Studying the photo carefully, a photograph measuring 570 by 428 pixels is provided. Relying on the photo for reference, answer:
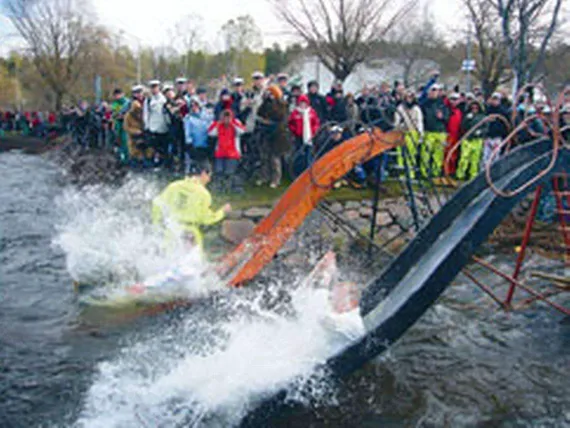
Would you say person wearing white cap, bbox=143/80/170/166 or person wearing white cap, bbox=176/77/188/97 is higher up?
person wearing white cap, bbox=176/77/188/97

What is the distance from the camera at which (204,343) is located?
575cm

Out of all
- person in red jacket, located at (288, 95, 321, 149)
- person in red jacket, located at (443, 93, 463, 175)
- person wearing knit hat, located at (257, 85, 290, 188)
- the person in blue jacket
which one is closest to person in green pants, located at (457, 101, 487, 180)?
person in red jacket, located at (443, 93, 463, 175)

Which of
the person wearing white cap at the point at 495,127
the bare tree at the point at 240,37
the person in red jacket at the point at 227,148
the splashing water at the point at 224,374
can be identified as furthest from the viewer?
the bare tree at the point at 240,37

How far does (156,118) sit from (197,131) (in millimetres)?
1576

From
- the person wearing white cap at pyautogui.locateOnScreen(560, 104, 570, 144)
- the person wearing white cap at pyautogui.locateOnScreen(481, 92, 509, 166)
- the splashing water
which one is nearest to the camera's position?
the splashing water

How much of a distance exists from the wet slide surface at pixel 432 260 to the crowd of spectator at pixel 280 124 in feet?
13.9

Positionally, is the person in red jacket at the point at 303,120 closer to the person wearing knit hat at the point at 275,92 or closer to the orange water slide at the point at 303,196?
the person wearing knit hat at the point at 275,92

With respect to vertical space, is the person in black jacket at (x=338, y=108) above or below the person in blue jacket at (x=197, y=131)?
above

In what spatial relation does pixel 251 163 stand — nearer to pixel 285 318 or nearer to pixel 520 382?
pixel 285 318

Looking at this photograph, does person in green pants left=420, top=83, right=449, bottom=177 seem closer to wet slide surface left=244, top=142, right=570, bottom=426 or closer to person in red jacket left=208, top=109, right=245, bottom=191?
person in red jacket left=208, top=109, right=245, bottom=191

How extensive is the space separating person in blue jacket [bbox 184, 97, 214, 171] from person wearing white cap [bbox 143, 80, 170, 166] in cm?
99

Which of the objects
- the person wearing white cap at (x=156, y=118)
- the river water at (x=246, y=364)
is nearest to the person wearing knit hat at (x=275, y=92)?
the person wearing white cap at (x=156, y=118)

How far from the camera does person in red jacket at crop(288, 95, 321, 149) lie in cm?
1057

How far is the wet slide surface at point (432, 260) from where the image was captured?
4.31m
